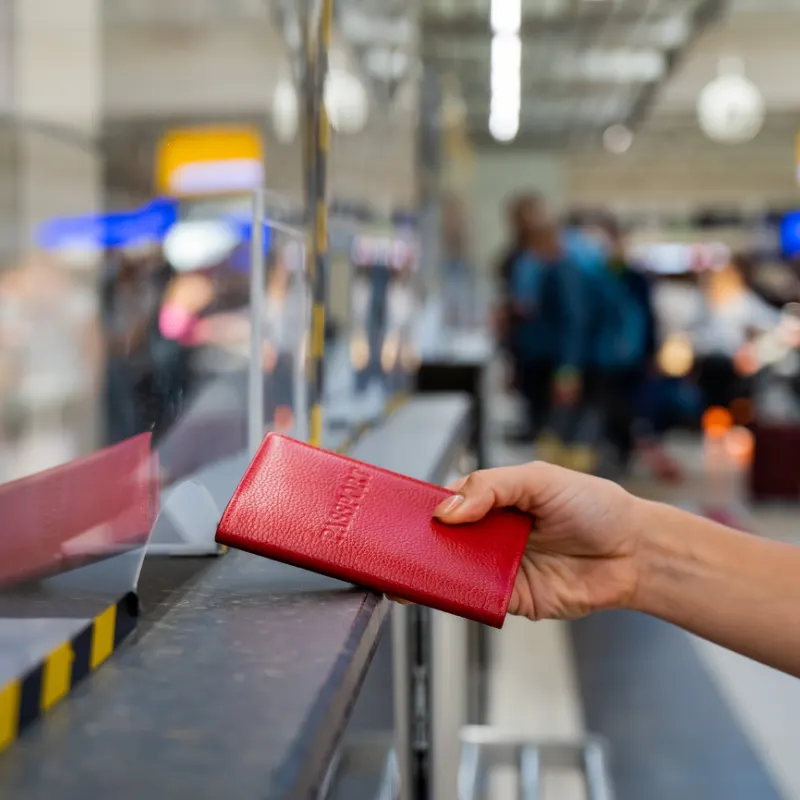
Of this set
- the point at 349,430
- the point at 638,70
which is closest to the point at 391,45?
the point at 349,430

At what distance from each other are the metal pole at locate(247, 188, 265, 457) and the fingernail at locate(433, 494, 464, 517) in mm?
338

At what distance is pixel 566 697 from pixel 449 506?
263 centimetres

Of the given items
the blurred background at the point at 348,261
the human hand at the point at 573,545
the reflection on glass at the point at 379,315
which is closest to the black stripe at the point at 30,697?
the blurred background at the point at 348,261

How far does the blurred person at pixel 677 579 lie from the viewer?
122 centimetres

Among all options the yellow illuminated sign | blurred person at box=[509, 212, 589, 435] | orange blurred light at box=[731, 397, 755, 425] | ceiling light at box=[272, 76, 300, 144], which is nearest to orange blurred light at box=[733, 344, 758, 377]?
orange blurred light at box=[731, 397, 755, 425]

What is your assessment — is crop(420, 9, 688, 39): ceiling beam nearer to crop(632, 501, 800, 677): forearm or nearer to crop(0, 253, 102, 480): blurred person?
crop(0, 253, 102, 480): blurred person

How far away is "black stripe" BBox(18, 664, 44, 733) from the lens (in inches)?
23.8

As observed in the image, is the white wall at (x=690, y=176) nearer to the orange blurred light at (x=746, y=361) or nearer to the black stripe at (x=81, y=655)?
the orange blurred light at (x=746, y=361)

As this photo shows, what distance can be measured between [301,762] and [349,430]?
1438mm

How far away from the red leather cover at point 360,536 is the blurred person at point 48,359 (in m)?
6.45

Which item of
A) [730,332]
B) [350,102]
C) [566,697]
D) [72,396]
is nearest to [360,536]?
[350,102]

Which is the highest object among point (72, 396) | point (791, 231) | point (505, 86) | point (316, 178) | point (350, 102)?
point (505, 86)

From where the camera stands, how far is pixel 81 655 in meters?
0.70

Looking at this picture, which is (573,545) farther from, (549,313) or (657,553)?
(549,313)
